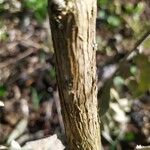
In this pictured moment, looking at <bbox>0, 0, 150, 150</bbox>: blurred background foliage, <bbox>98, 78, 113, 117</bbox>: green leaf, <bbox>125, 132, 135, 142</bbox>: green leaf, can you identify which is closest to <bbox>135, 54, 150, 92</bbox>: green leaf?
<bbox>98, 78, 113, 117</bbox>: green leaf

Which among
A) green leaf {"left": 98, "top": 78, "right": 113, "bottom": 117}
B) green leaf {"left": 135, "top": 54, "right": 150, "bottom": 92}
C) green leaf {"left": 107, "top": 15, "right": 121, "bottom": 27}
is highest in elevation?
green leaf {"left": 107, "top": 15, "right": 121, "bottom": 27}

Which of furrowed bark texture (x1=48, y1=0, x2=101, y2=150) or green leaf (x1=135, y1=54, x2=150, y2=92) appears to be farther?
green leaf (x1=135, y1=54, x2=150, y2=92)

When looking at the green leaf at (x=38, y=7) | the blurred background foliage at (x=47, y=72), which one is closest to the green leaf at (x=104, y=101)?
the blurred background foliage at (x=47, y=72)

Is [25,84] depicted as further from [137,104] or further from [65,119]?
[65,119]

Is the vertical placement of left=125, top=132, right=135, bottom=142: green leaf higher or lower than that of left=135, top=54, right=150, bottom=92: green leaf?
lower

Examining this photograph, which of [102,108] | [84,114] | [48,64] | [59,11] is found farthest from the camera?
[48,64]

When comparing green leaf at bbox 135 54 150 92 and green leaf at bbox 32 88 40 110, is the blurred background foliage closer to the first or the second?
green leaf at bbox 32 88 40 110

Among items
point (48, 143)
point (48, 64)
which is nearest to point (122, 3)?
point (48, 64)
